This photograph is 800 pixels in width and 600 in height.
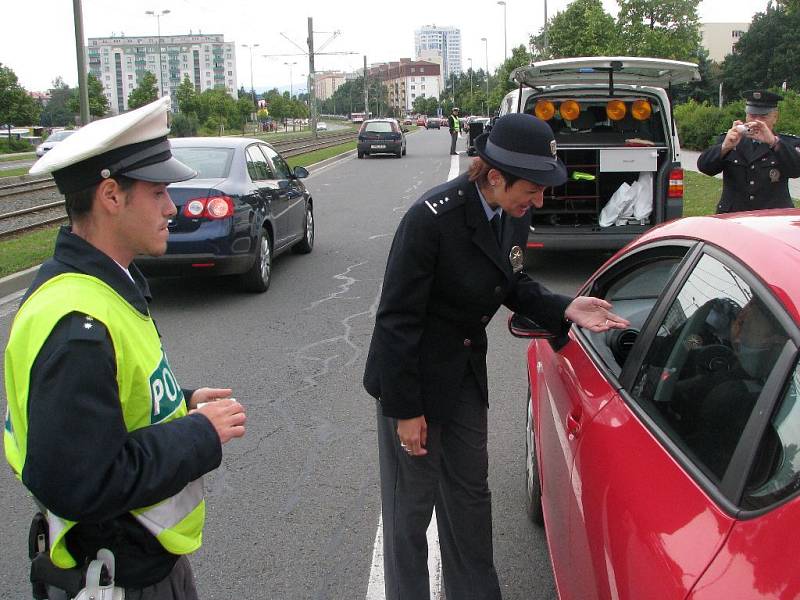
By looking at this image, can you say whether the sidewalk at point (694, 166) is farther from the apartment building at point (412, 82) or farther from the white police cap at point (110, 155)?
the apartment building at point (412, 82)

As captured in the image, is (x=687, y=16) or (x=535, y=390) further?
(x=687, y=16)

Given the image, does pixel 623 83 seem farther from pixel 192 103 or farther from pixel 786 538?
pixel 192 103

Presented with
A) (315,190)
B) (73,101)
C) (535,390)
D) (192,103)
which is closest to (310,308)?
(535,390)

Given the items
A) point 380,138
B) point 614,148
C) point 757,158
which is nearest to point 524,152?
point 757,158

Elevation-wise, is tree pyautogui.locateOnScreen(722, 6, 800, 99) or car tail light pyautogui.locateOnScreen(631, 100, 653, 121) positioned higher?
tree pyautogui.locateOnScreen(722, 6, 800, 99)

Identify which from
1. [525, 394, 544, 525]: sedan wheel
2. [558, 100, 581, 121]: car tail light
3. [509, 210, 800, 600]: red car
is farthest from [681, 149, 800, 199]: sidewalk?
[509, 210, 800, 600]: red car

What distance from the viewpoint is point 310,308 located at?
812cm

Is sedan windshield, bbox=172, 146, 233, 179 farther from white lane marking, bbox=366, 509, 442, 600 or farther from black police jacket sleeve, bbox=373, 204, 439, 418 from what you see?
black police jacket sleeve, bbox=373, 204, 439, 418

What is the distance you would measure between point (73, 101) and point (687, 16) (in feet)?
156

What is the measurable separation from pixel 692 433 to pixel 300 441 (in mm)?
3129

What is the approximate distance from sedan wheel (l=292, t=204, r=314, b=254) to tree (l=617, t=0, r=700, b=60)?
20.6 m

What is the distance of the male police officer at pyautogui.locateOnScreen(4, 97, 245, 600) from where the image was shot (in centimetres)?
155

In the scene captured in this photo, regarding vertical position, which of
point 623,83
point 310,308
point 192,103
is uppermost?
point 192,103

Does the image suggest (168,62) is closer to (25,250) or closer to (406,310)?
(25,250)
